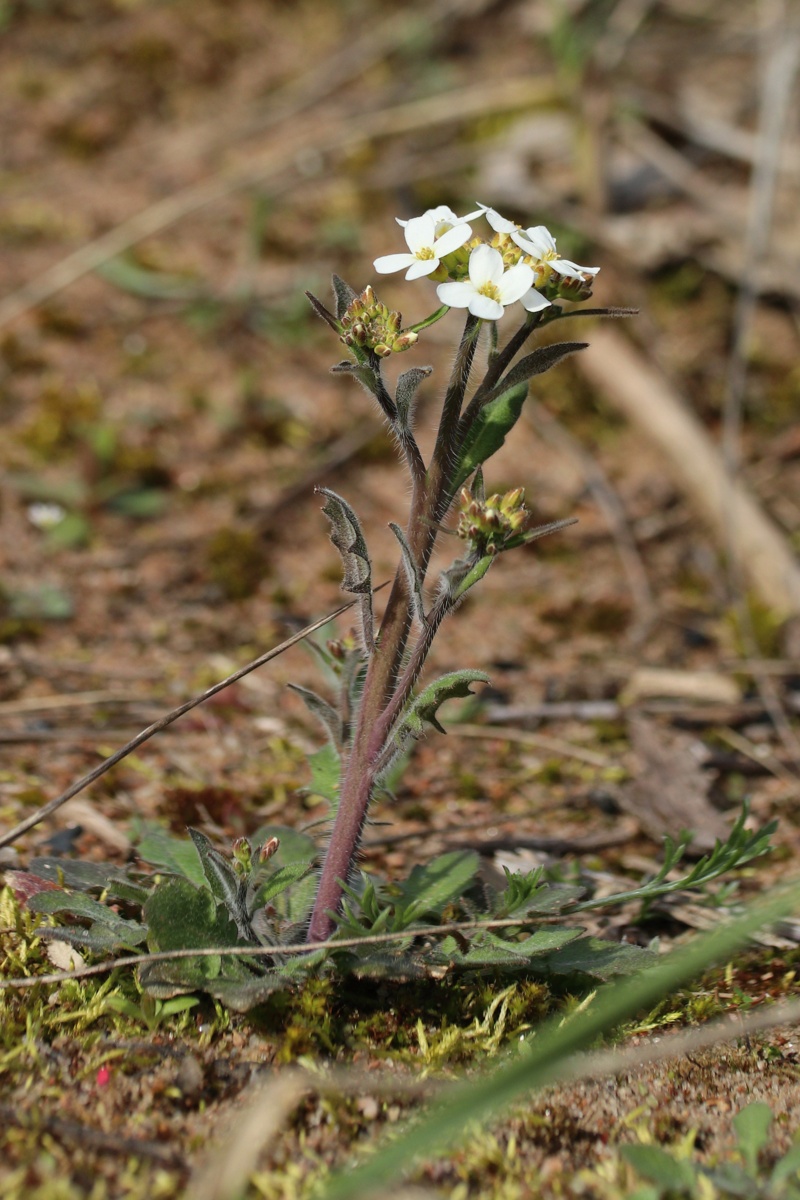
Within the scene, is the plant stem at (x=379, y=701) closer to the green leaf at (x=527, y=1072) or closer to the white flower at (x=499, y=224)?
the white flower at (x=499, y=224)

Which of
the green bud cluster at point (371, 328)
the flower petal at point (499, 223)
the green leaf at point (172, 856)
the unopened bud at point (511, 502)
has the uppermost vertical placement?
the flower petal at point (499, 223)

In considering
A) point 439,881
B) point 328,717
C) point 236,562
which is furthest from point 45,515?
point 439,881

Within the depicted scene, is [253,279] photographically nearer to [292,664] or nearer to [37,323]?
[37,323]

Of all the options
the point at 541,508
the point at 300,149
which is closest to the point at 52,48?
the point at 300,149

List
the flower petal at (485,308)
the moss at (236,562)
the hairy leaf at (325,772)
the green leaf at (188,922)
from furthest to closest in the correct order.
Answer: the moss at (236,562)
the hairy leaf at (325,772)
the green leaf at (188,922)
the flower petal at (485,308)

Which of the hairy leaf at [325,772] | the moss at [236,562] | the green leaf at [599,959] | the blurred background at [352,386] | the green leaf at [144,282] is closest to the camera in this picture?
the green leaf at [599,959]

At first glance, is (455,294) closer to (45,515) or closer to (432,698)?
(432,698)

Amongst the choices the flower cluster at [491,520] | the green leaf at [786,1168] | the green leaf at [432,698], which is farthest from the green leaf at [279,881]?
the green leaf at [786,1168]
